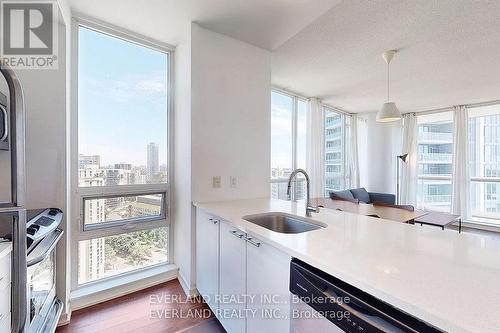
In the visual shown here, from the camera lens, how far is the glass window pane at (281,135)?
13.2ft

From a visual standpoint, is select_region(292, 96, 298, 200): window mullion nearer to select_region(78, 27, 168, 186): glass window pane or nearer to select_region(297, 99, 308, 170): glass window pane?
select_region(297, 99, 308, 170): glass window pane

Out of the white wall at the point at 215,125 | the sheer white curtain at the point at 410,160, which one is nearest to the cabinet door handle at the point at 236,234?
the white wall at the point at 215,125

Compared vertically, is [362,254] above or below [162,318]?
above

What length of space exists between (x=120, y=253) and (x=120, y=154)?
104cm

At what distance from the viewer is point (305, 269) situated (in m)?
0.94

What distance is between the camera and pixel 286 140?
14.0 ft

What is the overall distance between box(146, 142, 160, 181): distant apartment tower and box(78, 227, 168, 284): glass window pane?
0.64m

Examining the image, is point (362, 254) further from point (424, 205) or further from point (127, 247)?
point (424, 205)

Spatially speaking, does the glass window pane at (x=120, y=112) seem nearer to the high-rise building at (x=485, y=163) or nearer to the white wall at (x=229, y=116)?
the white wall at (x=229, y=116)

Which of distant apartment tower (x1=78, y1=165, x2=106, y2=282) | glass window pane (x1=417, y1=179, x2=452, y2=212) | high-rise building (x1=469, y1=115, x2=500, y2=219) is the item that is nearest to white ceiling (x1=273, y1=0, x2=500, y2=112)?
high-rise building (x1=469, y1=115, x2=500, y2=219)

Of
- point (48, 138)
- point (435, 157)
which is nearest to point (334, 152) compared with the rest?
point (435, 157)

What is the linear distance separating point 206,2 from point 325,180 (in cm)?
427

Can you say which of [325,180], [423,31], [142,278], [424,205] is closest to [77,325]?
[142,278]

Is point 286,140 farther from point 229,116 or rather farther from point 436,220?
point 436,220
